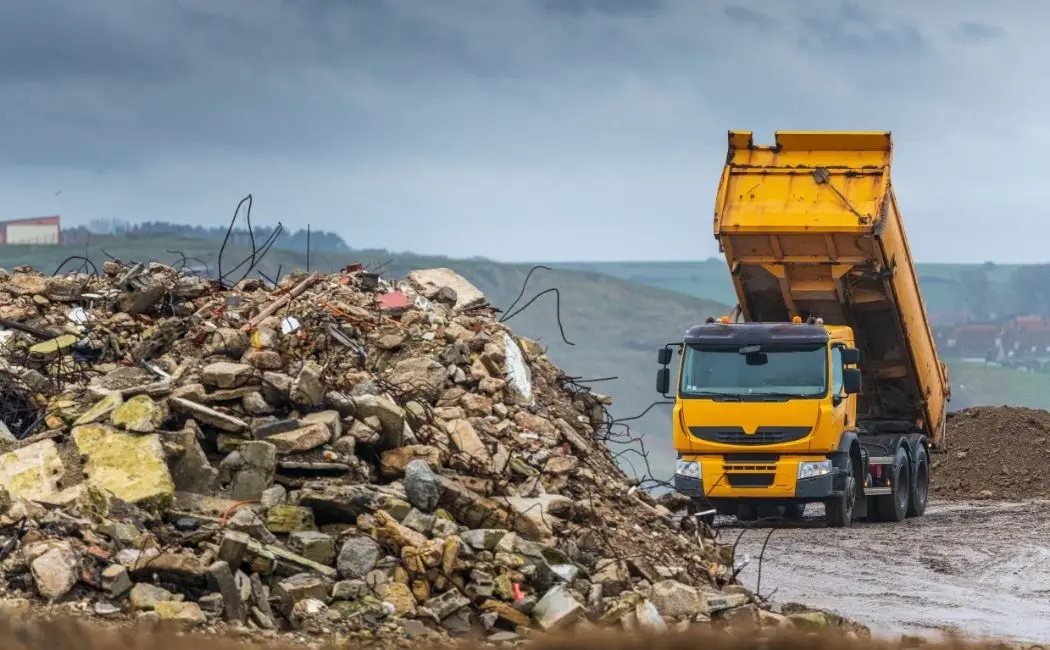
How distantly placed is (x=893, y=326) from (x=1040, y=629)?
8.49 meters

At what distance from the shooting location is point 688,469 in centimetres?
2058

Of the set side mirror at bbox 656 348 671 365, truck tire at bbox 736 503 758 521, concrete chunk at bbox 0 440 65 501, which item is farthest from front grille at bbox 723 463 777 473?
concrete chunk at bbox 0 440 65 501

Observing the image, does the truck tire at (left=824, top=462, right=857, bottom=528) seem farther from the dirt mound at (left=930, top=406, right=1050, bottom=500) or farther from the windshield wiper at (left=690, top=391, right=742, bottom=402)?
the dirt mound at (left=930, top=406, right=1050, bottom=500)

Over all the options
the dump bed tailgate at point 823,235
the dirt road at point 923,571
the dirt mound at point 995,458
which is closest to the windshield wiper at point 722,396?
the dirt road at point 923,571

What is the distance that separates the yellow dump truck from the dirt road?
80 centimetres

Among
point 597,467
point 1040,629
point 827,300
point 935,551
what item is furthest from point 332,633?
point 827,300

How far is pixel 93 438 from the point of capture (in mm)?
12398

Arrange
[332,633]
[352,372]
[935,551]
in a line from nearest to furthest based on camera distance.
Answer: [332,633] → [352,372] → [935,551]

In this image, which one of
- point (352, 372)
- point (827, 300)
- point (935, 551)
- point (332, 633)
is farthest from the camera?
point (827, 300)

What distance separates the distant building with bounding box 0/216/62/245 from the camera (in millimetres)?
27922

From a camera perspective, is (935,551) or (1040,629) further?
(935,551)

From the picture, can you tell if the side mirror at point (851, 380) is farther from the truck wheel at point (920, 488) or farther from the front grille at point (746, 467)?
the truck wheel at point (920, 488)

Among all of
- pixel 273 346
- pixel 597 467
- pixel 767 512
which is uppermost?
pixel 273 346

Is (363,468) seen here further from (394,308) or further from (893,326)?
(893,326)
